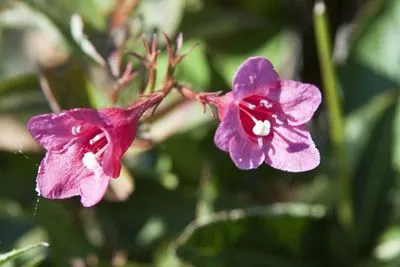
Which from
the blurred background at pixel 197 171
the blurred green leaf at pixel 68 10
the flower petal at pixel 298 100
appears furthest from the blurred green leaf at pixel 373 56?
the flower petal at pixel 298 100

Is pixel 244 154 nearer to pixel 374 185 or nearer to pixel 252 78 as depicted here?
pixel 252 78

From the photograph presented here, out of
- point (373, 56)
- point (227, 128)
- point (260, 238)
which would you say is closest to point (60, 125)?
point (227, 128)

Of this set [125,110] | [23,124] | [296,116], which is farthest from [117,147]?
[23,124]

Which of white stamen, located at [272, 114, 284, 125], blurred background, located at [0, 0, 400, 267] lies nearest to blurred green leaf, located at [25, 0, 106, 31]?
blurred background, located at [0, 0, 400, 267]

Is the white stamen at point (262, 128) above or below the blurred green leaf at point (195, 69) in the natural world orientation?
above

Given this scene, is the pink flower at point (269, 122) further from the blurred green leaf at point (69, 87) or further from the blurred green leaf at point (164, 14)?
the blurred green leaf at point (164, 14)

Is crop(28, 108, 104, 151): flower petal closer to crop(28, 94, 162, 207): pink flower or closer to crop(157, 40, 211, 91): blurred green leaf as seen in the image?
crop(28, 94, 162, 207): pink flower

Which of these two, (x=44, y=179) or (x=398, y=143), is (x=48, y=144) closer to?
(x=44, y=179)
